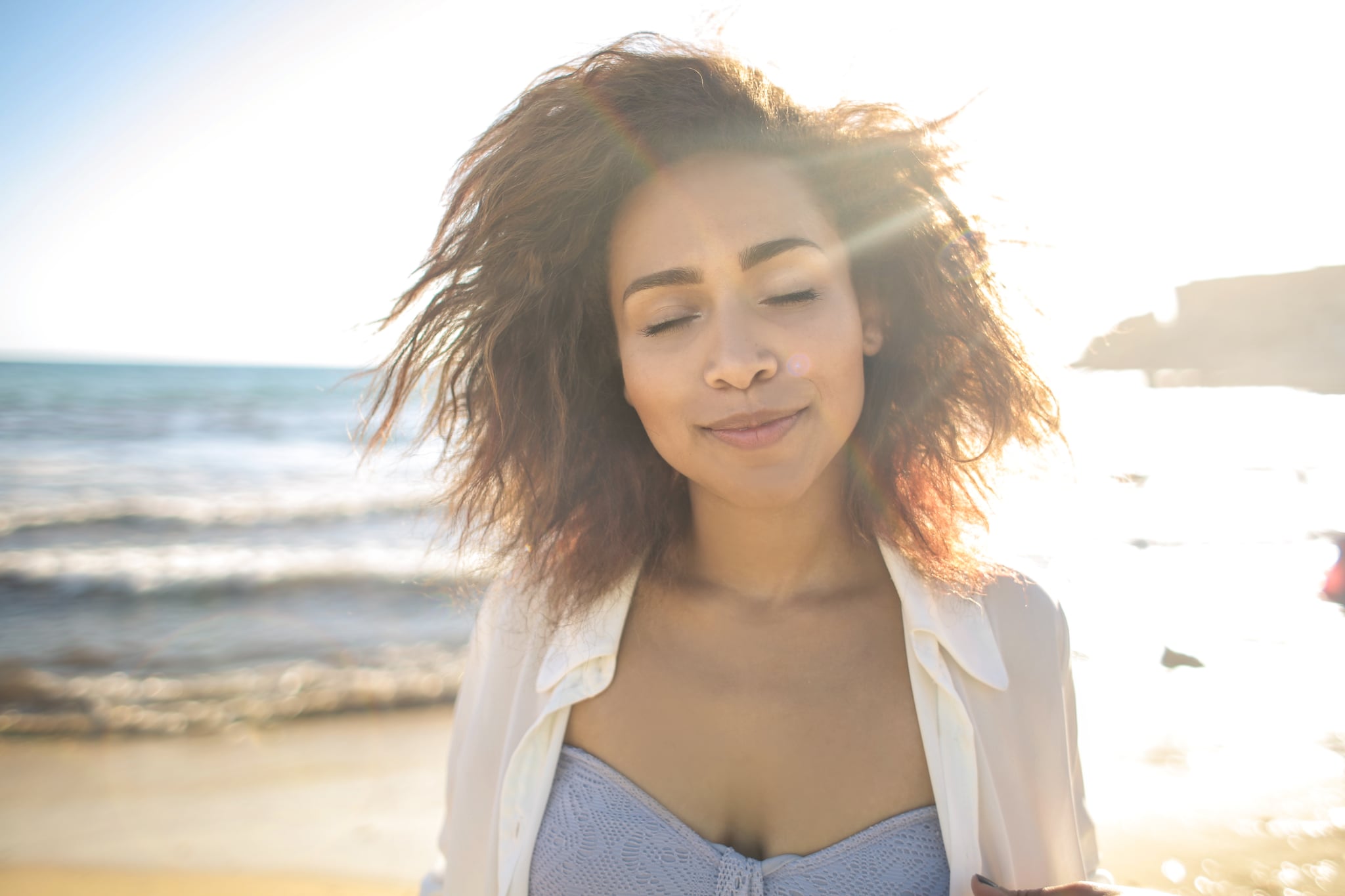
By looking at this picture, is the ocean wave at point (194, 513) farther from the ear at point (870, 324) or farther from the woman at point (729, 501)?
the ear at point (870, 324)

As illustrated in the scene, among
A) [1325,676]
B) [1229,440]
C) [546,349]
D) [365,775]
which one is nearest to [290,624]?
[365,775]

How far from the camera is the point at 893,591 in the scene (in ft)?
6.95

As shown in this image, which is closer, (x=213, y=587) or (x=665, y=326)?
(x=665, y=326)

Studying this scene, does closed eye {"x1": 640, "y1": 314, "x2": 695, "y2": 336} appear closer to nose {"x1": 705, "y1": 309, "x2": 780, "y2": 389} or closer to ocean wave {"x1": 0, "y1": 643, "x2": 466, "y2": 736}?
nose {"x1": 705, "y1": 309, "x2": 780, "y2": 389}

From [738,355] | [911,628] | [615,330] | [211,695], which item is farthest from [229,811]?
[738,355]

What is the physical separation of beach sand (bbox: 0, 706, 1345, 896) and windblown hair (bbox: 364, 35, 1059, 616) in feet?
8.05

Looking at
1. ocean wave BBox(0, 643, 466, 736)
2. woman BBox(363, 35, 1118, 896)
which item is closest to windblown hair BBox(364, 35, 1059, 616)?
woman BBox(363, 35, 1118, 896)

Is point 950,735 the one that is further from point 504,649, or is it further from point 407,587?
point 407,587

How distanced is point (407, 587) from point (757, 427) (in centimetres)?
742

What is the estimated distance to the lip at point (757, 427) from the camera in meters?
1.71

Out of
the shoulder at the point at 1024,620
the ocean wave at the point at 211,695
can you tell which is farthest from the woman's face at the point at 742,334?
the ocean wave at the point at 211,695

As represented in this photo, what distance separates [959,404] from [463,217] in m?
1.49

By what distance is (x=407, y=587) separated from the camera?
8.34 meters

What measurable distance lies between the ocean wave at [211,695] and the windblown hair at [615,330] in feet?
12.5
